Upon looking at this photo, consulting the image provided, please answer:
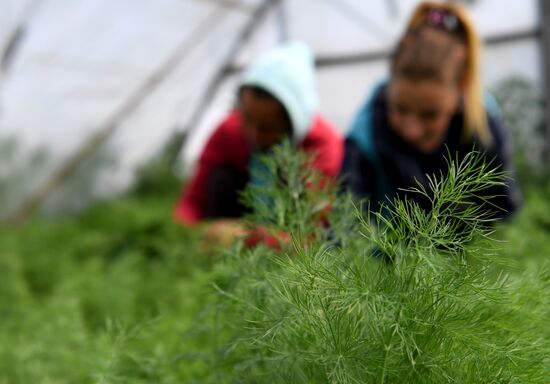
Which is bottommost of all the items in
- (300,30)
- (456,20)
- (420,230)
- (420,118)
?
(300,30)

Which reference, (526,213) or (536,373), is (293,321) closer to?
(536,373)

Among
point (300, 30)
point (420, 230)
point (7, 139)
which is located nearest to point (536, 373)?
point (420, 230)

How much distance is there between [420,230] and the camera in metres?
0.46

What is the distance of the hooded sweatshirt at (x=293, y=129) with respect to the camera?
1762mm

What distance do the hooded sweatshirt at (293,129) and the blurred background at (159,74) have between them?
4.43ft

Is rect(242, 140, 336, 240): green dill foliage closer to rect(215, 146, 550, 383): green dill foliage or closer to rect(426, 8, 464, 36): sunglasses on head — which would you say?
rect(215, 146, 550, 383): green dill foliage

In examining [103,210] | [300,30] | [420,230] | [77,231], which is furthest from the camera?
[300,30]

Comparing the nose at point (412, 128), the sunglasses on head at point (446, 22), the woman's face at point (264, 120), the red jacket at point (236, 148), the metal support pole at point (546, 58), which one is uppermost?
the sunglasses on head at point (446, 22)

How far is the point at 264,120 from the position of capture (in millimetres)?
1700

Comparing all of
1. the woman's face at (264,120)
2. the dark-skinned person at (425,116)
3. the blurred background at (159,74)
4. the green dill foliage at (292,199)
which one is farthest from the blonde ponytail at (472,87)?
the blurred background at (159,74)

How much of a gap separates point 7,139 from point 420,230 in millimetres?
3101

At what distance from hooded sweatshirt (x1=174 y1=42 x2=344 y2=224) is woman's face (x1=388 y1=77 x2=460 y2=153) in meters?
0.22

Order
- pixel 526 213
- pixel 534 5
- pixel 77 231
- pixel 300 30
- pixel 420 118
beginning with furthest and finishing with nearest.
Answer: pixel 300 30 → pixel 534 5 → pixel 77 231 → pixel 526 213 → pixel 420 118

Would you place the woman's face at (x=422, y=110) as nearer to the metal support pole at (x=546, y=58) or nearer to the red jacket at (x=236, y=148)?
the red jacket at (x=236, y=148)
